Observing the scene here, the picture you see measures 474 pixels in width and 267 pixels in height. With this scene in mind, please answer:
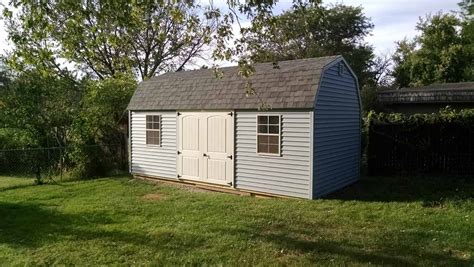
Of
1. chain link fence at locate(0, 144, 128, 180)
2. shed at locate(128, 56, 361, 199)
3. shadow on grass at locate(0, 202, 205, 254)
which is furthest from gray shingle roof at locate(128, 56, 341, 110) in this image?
shadow on grass at locate(0, 202, 205, 254)

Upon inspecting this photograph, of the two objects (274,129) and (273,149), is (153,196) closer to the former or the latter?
(273,149)

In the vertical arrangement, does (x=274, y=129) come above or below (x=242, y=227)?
above

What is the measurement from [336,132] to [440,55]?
23427mm

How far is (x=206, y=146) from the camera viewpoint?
11.7 metres

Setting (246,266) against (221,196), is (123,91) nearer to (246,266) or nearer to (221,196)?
(221,196)

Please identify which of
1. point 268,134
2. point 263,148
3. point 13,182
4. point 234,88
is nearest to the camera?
point 268,134

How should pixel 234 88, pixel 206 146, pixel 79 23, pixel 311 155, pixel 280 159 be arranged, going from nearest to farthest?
pixel 79 23, pixel 311 155, pixel 280 159, pixel 234 88, pixel 206 146

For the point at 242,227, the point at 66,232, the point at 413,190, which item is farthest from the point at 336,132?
the point at 66,232

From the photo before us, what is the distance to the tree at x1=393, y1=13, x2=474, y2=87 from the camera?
28.8 meters

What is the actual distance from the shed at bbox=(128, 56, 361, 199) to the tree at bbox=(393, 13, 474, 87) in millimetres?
20646

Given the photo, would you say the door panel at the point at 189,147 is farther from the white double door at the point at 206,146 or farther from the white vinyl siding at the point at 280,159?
the white vinyl siding at the point at 280,159

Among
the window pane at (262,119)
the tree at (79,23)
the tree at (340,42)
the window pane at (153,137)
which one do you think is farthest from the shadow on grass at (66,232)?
→ the tree at (340,42)

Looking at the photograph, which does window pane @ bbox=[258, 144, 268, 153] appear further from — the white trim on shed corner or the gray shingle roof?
the white trim on shed corner

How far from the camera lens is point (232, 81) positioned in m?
11.5
